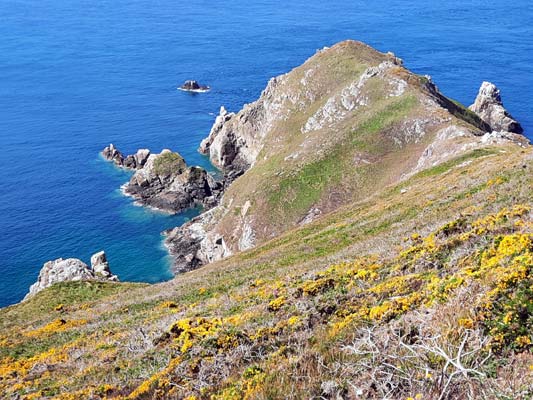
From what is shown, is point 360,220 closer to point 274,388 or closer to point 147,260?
point 274,388

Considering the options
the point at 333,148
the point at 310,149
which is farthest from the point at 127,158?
the point at 333,148

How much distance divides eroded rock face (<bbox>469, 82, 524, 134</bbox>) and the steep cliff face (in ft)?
51.1

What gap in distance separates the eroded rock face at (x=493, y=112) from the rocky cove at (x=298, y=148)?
1.01ft

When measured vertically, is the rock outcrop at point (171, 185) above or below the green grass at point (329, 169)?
below

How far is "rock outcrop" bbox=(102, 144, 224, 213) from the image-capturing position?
11919 centimetres

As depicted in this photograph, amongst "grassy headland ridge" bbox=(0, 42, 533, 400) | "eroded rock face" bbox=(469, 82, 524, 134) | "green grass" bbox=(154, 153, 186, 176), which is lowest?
"green grass" bbox=(154, 153, 186, 176)

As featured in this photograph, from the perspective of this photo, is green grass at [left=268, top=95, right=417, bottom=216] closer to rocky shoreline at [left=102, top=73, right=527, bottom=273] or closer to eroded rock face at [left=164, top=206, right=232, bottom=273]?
rocky shoreline at [left=102, top=73, right=527, bottom=273]

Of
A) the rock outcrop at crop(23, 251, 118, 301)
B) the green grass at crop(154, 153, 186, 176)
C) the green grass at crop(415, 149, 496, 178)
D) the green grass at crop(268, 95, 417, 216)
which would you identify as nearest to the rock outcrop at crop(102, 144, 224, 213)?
the green grass at crop(154, 153, 186, 176)

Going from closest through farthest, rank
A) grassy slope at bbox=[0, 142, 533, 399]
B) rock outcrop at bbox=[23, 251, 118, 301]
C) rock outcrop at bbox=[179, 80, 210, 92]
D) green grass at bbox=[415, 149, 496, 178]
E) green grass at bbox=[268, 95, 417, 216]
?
grassy slope at bbox=[0, 142, 533, 399]
rock outcrop at bbox=[23, 251, 118, 301]
green grass at bbox=[415, 149, 496, 178]
green grass at bbox=[268, 95, 417, 216]
rock outcrop at bbox=[179, 80, 210, 92]

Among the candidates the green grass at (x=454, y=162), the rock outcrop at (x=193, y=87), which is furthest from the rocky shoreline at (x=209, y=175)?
the rock outcrop at (x=193, y=87)

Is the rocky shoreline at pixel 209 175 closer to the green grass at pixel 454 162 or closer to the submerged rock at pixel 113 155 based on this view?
the submerged rock at pixel 113 155

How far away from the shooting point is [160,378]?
14961mm

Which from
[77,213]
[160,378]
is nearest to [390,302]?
[160,378]

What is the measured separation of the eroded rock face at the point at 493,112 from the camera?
137m
